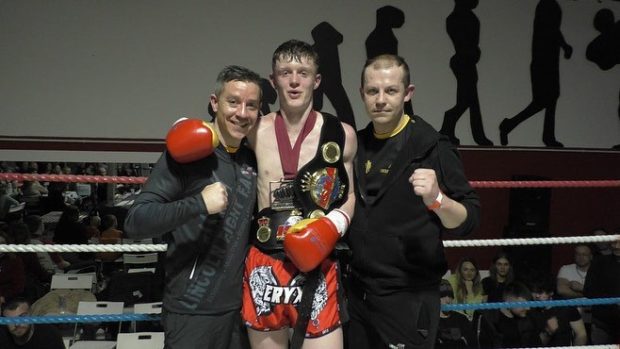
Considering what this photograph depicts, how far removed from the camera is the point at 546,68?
14.5 feet

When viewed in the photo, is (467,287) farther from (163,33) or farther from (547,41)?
(163,33)

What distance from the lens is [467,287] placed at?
3686 millimetres

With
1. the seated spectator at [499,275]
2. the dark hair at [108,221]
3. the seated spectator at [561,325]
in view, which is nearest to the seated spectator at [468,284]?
the seated spectator at [499,275]

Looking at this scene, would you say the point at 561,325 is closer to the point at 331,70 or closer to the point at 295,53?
the point at 331,70

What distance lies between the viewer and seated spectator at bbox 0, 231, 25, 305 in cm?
358

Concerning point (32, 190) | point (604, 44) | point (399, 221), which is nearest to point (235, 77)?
point (399, 221)

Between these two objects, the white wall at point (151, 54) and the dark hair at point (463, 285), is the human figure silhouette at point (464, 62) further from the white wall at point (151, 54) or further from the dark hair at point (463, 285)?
the dark hair at point (463, 285)

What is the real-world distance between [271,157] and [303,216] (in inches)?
A: 7.2

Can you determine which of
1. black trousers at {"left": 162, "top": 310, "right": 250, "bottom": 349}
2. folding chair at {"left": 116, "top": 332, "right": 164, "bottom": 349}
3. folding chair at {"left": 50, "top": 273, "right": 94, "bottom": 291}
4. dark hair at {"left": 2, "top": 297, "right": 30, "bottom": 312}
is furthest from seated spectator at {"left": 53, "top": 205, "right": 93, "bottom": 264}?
black trousers at {"left": 162, "top": 310, "right": 250, "bottom": 349}

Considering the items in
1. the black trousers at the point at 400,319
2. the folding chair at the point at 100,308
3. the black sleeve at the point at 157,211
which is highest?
the black sleeve at the point at 157,211

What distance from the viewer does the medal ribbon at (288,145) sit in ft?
4.50

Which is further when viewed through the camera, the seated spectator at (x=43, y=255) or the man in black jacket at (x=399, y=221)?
the seated spectator at (x=43, y=255)

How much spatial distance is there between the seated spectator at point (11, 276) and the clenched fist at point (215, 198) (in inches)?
121

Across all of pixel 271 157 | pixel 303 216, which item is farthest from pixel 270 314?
pixel 271 157
